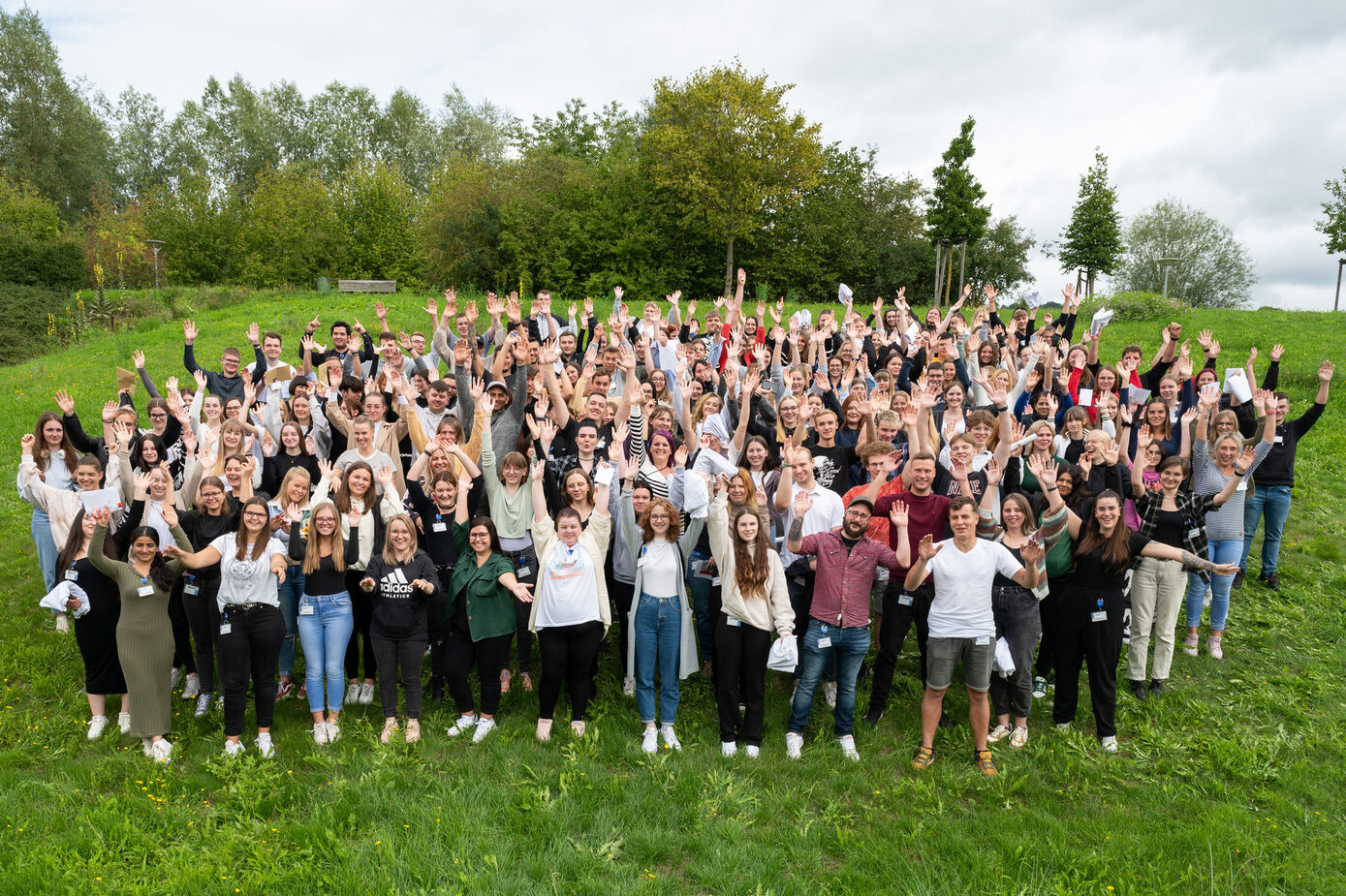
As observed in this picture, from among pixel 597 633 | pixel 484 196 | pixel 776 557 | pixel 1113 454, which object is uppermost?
Answer: pixel 484 196

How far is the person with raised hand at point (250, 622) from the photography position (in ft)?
19.3

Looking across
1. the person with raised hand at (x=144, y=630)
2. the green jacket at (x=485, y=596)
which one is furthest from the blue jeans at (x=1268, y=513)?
the person with raised hand at (x=144, y=630)

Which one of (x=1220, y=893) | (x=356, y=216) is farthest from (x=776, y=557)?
(x=356, y=216)

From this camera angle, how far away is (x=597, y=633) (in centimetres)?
614

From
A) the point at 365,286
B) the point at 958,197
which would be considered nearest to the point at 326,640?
the point at 365,286

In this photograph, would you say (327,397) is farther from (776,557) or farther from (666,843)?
(666,843)

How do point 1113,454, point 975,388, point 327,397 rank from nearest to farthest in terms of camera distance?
point 1113,454
point 327,397
point 975,388

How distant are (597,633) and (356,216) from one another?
4096 centimetres

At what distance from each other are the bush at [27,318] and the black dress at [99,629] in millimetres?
22326

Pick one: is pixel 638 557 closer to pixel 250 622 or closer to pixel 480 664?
pixel 480 664

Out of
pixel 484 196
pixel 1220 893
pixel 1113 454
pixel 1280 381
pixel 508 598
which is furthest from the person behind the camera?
pixel 484 196

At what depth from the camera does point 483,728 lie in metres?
6.17

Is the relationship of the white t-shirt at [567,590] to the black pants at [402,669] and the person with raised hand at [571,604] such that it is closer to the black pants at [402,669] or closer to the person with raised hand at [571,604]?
the person with raised hand at [571,604]

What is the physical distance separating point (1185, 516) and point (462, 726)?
253 inches
